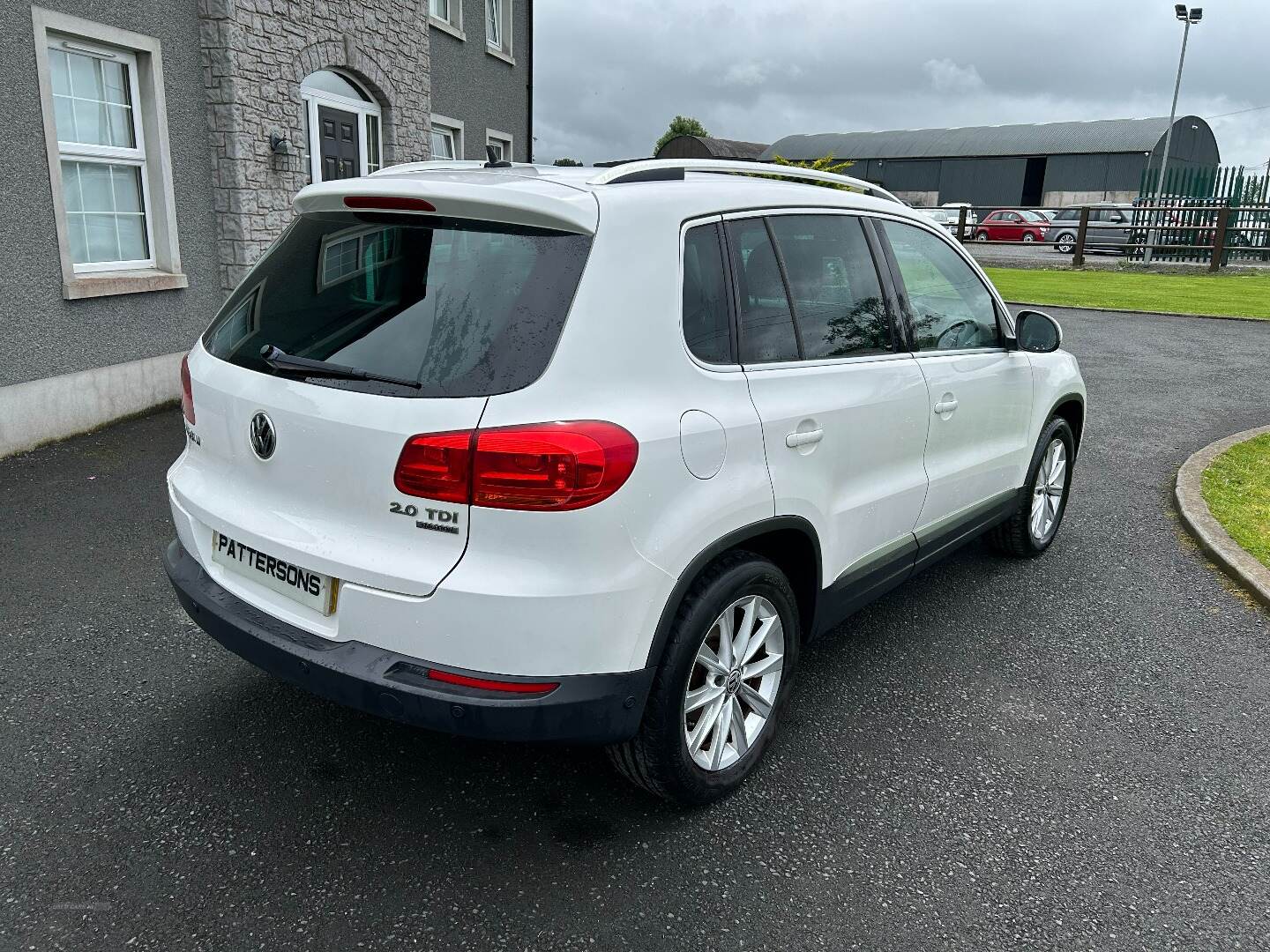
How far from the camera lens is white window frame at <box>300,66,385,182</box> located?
1028cm

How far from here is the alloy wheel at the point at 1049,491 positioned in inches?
207

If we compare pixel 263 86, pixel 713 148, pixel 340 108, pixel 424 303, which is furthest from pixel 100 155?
pixel 713 148

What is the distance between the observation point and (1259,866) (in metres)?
2.84

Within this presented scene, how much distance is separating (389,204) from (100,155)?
6193 mm

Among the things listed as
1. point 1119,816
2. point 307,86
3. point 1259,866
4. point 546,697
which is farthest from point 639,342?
point 307,86

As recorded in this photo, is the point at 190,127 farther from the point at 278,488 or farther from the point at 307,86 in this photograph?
the point at 278,488

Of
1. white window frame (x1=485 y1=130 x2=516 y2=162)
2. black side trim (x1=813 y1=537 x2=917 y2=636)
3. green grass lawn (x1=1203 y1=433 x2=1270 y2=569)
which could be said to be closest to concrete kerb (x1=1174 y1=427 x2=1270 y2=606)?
green grass lawn (x1=1203 y1=433 x2=1270 y2=569)

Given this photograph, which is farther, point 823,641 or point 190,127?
point 190,127

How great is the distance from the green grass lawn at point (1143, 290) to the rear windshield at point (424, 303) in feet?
55.6

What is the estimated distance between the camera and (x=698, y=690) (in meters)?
2.92

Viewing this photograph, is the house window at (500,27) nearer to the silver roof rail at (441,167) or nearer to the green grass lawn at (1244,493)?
the green grass lawn at (1244,493)

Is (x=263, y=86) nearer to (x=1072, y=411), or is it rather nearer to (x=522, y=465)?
(x=1072, y=411)

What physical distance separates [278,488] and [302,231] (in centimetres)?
86

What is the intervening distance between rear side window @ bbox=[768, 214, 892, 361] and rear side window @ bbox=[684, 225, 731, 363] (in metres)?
0.39
